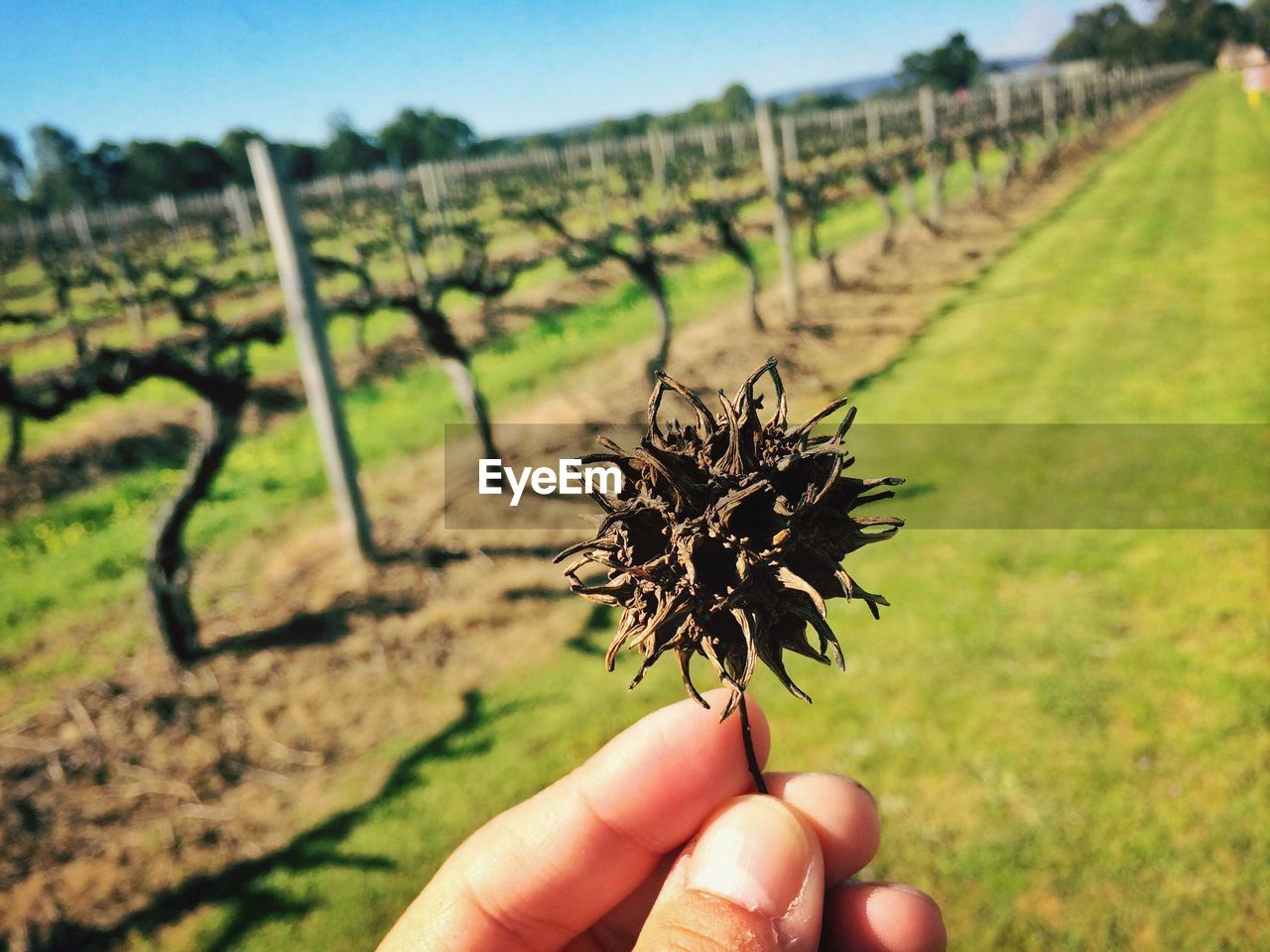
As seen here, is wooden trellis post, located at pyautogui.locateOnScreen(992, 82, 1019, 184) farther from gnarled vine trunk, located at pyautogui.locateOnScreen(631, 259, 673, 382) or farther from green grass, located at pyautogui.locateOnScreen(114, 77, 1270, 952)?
green grass, located at pyautogui.locateOnScreen(114, 77, 1270, 952)

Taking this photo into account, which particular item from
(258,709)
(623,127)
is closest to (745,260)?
(258,709)

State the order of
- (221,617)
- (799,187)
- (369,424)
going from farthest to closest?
(799,187)
(369,424)
(221,617)

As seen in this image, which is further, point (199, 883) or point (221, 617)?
point (221, 617)

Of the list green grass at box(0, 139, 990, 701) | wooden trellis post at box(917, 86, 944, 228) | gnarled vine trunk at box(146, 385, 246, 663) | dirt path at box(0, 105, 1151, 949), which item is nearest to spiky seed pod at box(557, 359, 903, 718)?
dirt path at box(0, 105, 1151, 949)

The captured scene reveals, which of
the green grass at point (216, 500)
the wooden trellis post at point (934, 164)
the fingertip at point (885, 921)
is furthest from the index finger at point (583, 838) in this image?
the wooden trellis post at point (934, 164)

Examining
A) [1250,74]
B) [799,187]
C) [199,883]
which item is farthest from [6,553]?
[1250,74]

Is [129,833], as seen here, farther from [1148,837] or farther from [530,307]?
[530,307]

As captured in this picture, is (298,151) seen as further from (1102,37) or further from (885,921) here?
(1102,37)
